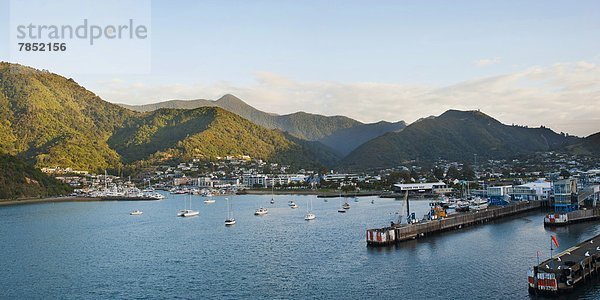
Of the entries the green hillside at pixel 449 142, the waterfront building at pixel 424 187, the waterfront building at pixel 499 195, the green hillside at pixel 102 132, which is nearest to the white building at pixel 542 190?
the waterfront building at pixel 499 195

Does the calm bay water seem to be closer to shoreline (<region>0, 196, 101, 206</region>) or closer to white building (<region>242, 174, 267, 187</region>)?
shoreline (<region>0, 196, 101, 206</region>)

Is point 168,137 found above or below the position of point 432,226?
above

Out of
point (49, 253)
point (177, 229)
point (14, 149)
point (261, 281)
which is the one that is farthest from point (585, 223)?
point (14, 149)

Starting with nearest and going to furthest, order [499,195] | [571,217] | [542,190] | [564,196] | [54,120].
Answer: [571,217]
[564,196]
[542,190]
[499,195]
[54,120]

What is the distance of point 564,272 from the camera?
20156mm

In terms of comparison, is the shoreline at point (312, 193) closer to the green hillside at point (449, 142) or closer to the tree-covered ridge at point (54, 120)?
the tree-covered ridge at point (54, 120)

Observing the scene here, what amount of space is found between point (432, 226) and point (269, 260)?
1382 cm

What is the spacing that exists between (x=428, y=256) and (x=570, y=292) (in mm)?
9323

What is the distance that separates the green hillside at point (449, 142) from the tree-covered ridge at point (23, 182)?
7988 centimetres

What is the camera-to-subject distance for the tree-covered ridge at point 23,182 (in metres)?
79.6

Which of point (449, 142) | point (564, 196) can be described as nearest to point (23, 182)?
point (564, 196)

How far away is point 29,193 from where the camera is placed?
3211 inches

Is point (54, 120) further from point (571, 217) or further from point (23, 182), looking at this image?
point (571, 217)

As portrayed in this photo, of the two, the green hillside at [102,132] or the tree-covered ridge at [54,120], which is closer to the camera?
the tree-covered ridge at [54,120]
